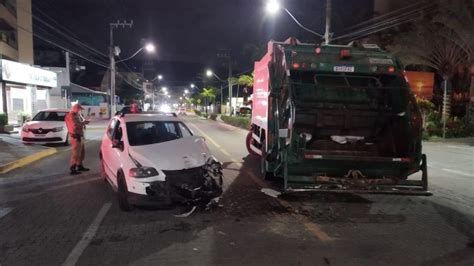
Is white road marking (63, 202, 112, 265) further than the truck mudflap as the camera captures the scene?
No

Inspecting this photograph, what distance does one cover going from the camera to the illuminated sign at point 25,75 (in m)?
23.7

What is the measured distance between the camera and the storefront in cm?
2438

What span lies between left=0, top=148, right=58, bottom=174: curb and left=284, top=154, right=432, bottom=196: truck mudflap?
7.86m

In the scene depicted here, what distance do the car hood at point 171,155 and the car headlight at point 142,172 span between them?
74 mm

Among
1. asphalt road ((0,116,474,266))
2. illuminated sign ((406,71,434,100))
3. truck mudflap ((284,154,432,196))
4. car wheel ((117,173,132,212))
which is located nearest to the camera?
asphalt road ((0,116,474,266))

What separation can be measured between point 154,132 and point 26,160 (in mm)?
6250

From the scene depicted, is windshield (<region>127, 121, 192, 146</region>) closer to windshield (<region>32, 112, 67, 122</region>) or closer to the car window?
the car window

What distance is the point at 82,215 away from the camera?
712 cm

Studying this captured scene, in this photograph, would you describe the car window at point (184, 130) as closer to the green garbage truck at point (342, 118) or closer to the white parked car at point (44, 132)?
the green garbage truck at point (342, 118)

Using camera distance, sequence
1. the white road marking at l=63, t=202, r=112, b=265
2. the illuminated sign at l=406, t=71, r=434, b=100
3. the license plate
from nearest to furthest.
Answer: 1. the white road marking at l=63, t=202, r=112, b=265
2. the license plate
3. the illuminated sign at l=406, t=71, r=434, b=100

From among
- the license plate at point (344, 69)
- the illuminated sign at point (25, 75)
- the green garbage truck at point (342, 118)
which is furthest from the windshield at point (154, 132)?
the illuminated sign at point (25, 75)

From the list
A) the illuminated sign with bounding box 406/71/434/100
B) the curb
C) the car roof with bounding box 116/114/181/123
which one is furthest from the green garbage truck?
the illuminated sign with bounding box 406/71/434/100

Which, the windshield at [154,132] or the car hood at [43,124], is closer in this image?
the windshield at [154,132]

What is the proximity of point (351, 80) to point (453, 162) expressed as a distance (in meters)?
7.31
